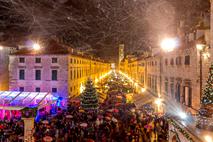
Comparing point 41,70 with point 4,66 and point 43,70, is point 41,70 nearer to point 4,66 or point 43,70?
point 43,70

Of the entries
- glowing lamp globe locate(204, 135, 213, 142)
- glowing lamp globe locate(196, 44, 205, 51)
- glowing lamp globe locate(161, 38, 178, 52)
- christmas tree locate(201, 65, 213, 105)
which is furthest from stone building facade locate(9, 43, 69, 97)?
glowing lamp globe locate(204, 135, 213, 142)

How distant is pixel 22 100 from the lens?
26906 mm

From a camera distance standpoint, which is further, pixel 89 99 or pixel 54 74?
pixel 54 74

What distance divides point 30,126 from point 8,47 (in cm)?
2382

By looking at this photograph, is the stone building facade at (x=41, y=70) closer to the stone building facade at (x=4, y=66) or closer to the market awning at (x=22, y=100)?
the stone building facade at (x=4, y=66)

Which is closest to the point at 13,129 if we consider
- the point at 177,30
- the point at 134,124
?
the point at 134,124

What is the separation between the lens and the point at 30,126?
48.1 feet

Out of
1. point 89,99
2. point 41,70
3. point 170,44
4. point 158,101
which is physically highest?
point 170,44

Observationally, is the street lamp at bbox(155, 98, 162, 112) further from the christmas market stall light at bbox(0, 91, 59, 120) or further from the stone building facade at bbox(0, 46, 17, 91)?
the stone building facade at bbox(0, 46, 17, 91)

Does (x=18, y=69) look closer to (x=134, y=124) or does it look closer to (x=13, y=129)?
(x=13, y=129)

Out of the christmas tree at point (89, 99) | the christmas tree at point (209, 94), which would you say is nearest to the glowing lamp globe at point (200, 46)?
the christmas tree at point (209, 94)

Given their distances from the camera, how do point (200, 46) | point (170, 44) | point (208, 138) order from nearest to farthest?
point (208, 138)
point (200, 46)
point (170, 44)

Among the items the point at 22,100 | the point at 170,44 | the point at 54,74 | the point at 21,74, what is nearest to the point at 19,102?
the point at 22,100

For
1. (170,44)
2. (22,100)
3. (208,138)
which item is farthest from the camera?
(22,100)
